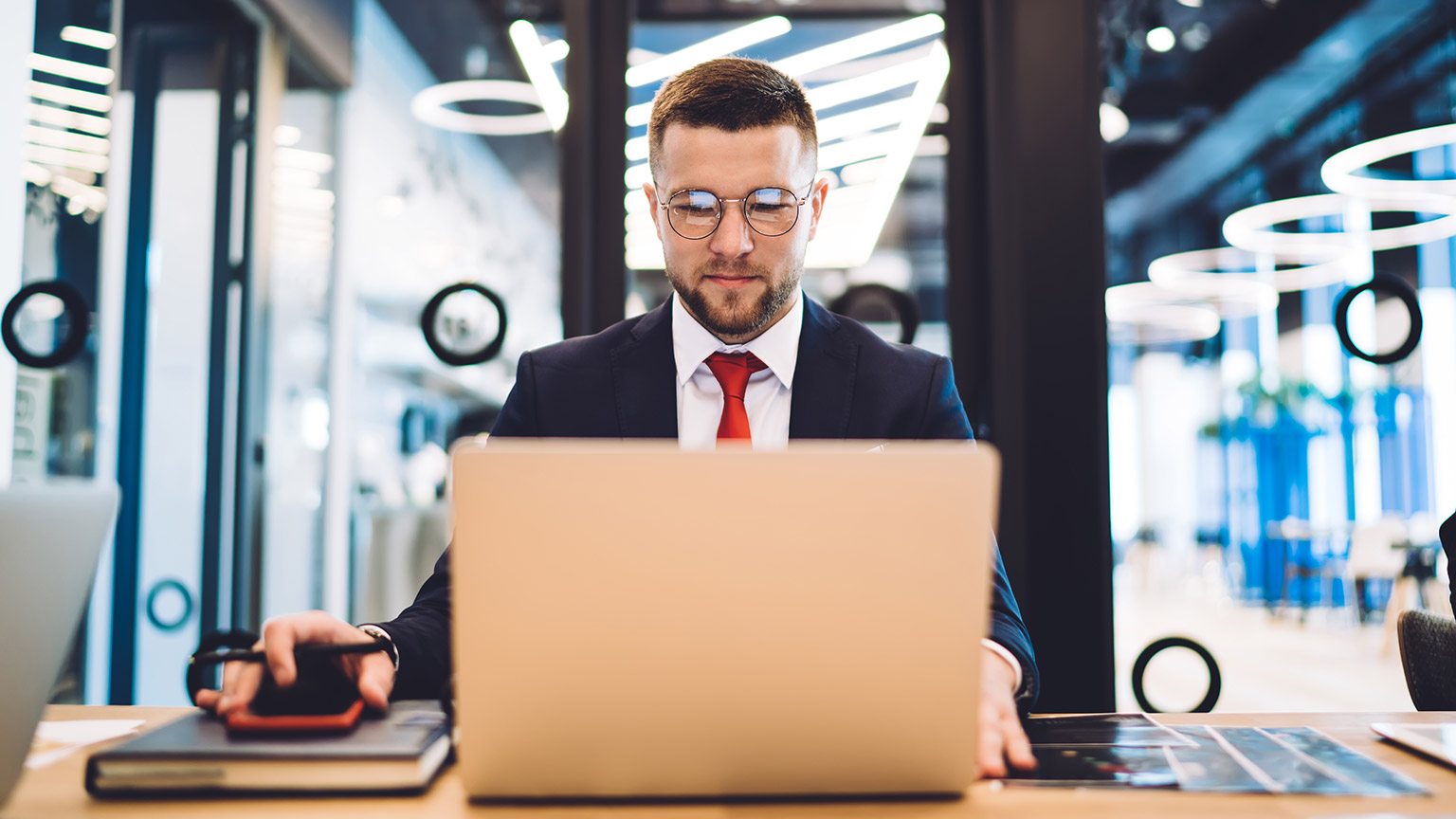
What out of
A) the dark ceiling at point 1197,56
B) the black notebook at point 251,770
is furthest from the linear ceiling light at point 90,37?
the dark ceiling at point 1197,56

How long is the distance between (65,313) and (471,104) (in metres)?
1.46

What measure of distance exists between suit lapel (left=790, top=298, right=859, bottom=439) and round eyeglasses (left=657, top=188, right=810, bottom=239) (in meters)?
0.22

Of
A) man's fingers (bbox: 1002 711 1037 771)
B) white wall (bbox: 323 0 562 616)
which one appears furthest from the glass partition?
white wall (bbox: 323 0 562 616)

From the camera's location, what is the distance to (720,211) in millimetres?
1501

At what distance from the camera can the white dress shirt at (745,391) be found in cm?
161

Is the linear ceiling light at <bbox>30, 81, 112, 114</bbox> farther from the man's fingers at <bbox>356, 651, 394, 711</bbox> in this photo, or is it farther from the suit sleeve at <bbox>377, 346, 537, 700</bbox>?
the man's fingers at <bbox>356, 651, 394, 711</bbox>

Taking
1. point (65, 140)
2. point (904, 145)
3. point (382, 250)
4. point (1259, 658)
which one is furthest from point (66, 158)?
point (1259, 658)

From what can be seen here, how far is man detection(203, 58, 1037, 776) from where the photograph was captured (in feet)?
4.91

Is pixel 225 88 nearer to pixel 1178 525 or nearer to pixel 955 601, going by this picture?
pixel 955 601

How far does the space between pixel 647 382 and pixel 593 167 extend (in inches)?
39.7

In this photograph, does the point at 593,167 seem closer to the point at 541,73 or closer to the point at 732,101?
the point at 541,73

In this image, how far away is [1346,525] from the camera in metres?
9.75

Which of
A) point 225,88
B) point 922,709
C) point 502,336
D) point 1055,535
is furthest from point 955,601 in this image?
point 225,88

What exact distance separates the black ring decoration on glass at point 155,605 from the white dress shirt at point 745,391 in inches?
103
